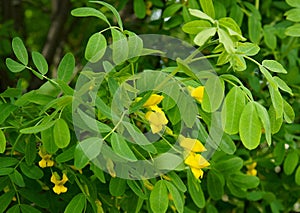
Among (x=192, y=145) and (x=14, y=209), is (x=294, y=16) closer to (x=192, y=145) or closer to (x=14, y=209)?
(x=192, y=145)

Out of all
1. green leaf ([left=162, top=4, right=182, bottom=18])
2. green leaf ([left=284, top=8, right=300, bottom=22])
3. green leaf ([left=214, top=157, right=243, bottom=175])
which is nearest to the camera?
green leaf ([left=284, top=8, right=300, bottom=22])

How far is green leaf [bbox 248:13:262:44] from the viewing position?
47.2 inches

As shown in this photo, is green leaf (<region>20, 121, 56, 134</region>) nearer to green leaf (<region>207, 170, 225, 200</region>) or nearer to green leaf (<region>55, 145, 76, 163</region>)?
green leaf (<region>55, 145, 76, 163</region>)

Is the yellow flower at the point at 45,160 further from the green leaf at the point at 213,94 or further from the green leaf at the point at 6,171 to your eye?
the green leaf at the point at 213,94

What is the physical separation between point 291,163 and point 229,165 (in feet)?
0.55

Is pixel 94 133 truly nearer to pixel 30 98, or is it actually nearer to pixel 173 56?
pixel 30 98

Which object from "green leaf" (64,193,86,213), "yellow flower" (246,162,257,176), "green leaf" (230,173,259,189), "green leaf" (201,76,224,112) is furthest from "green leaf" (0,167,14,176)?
"yellow flower" (246,162,257,176)

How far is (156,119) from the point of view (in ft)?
2.39

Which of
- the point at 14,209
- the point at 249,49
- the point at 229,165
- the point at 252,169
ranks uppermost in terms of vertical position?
the point at 249,49

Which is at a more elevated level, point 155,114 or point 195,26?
point 195,26

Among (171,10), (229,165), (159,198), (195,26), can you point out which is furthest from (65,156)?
(171,10)

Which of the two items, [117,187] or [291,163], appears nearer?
[117,187]

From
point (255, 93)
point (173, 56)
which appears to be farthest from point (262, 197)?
point (173, 56)

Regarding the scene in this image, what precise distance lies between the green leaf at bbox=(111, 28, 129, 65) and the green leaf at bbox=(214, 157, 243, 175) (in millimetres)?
398
